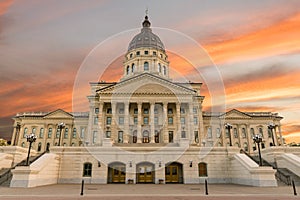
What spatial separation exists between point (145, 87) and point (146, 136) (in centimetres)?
1151

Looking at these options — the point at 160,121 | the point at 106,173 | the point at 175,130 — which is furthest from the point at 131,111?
the point at 106,173

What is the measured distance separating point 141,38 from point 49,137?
42631 mm

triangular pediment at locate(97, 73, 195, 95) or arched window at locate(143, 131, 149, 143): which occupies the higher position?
triangular pediment at locate(97, 73, 195, 95)

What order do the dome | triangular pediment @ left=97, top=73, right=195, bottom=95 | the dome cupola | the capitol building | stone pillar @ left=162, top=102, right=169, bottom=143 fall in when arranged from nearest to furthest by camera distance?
1. the capitol building
2. stone pillar @ left=162, top=102, right=169, bottom=143
3. triangular pediment @ left=97, top=73, right=195, bottom=95
4. the dome cupola
5. the dome

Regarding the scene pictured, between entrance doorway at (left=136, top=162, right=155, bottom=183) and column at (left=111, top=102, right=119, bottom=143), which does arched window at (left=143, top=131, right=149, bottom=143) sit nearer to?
column at (left=111, top=102, right=119, bottom=143)

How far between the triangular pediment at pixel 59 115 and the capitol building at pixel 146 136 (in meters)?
0.29

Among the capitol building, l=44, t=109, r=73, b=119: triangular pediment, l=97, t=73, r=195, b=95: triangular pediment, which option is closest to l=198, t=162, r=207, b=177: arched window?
the capitol building

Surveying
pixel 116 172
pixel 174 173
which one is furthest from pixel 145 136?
pixel 116 172

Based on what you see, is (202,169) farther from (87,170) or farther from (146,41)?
(146,41)

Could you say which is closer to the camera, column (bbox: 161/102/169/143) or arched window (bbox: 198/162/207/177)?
arched window (bbox: 198/162/207/177)

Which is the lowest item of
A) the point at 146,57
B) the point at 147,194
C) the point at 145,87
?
the point at 147,194

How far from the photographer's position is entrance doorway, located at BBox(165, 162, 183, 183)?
26.9 meters

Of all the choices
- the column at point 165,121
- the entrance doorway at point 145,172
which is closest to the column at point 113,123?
the column at point 165,121

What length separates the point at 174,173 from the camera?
2722 cm
